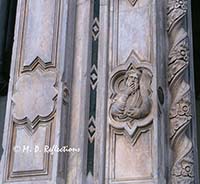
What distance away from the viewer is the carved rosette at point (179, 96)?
4777 mm

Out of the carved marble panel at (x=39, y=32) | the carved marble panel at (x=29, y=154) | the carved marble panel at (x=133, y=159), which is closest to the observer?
the carved marble panel at (x=133, y=159)

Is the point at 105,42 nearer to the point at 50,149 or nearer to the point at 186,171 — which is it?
the point at 50,149

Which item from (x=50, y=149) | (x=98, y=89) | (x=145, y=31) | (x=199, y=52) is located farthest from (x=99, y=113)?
(x=199, y=52)

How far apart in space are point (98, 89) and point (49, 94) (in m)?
0.52

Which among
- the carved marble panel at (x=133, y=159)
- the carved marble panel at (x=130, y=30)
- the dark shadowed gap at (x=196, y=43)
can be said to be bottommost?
the carved marble panel at (x=133, y=159)

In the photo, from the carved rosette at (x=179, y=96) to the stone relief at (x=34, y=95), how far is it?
1.25 meters

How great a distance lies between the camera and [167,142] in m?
4.88

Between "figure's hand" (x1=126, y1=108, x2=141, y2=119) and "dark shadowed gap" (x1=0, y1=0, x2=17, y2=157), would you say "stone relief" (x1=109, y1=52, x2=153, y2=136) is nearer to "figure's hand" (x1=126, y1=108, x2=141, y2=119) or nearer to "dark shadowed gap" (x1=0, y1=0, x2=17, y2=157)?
"figure's hand" (x1=126, y1=108, x2=141, y2=119)

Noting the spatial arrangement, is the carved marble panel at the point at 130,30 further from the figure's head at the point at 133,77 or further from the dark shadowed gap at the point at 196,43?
the dark shadowed gap at the point at 196,43

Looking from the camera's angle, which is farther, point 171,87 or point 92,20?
point 92,20

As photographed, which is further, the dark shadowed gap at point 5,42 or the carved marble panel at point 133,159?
the dark shadowed gap at point 5,42
